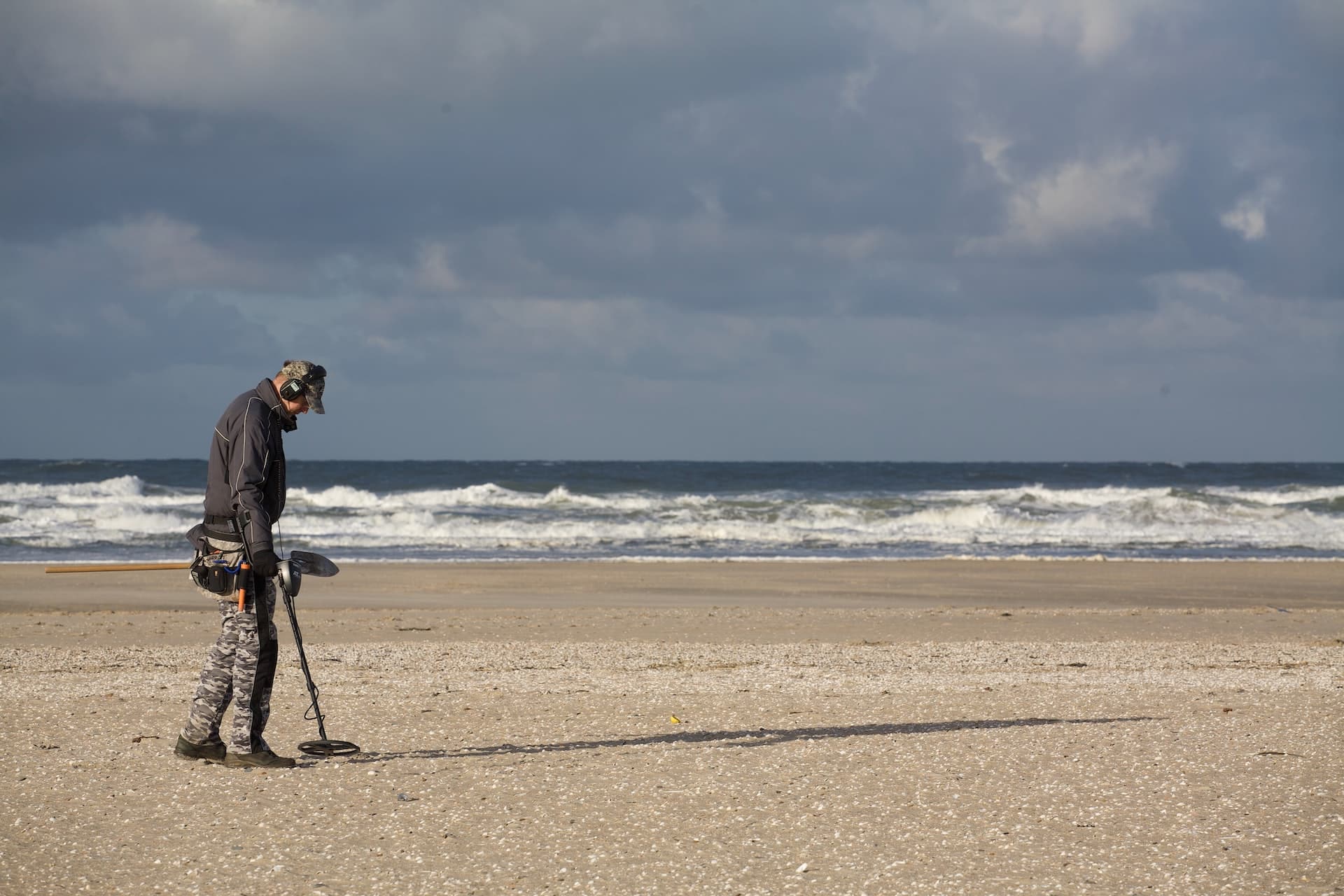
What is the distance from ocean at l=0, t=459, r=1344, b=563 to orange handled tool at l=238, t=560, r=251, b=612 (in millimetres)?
16272

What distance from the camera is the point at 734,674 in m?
9.37

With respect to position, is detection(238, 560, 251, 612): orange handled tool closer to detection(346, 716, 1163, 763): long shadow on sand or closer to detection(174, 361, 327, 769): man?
detection(174, 361, 327, 769): man

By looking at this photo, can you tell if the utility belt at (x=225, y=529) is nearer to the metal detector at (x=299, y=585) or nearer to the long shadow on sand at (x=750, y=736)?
the metal detector at (x=299, y=585)

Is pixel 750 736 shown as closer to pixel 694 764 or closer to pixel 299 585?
pixel 694 764

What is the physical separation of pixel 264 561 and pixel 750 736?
2.86 m

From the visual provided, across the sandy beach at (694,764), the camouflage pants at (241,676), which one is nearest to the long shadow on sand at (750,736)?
the sandy beach at (694,764)

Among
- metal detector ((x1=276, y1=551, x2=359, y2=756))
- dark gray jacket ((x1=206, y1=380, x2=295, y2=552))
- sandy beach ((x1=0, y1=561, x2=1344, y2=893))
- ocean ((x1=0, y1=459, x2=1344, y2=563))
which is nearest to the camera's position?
sandy beach ((x1=0, y1=561, x2=1344, y2=893))

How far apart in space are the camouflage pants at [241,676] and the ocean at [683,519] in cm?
1593

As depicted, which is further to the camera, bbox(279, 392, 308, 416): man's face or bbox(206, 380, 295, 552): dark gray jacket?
bbox(279, 392, 308, 416): man's face

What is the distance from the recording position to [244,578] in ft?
18.1

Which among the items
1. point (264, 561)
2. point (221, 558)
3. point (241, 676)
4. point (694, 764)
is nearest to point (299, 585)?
point (264, 561)

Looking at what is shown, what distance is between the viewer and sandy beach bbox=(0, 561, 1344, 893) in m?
4.46

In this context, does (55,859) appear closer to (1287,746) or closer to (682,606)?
(1287,746)

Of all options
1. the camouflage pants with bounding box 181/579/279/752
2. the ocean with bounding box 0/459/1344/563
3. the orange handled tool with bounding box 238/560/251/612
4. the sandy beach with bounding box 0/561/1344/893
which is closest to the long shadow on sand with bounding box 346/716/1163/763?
the sandy beach with bounding box 0/561/1344/893
